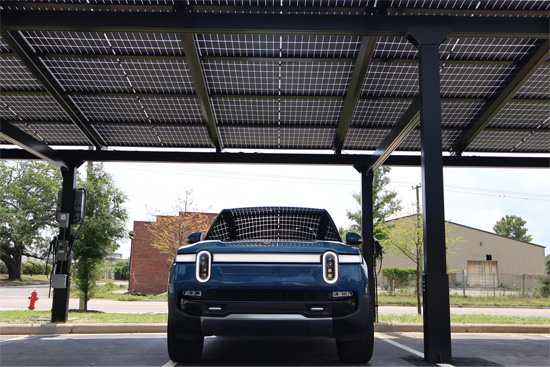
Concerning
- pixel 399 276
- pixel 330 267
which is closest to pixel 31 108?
pixel 330 267

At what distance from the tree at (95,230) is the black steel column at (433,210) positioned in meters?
12.3

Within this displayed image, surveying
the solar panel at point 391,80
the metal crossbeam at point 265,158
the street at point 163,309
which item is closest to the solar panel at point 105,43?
the metal crossbeam at point 265,158

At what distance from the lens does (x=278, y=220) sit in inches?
253

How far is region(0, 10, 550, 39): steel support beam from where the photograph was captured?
6.10 m

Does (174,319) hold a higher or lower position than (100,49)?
lower

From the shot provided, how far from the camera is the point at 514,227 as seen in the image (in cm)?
10419

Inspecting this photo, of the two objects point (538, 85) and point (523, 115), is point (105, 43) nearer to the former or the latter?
point (538, 85)

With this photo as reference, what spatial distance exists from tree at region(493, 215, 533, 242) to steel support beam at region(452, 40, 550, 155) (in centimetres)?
10472

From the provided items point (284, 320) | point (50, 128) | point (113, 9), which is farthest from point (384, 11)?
point (50, 128)

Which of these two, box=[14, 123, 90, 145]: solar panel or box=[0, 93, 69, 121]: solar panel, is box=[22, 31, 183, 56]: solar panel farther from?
box=[14, 123, 90, 145]: solar panel

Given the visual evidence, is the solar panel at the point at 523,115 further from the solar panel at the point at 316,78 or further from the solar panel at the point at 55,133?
the solar panel at the point at 55,133

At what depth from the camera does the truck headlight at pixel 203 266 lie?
447 centimetres

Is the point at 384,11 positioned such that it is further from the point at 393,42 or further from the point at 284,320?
the point at 284,320

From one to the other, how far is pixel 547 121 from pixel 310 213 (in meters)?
5.91
